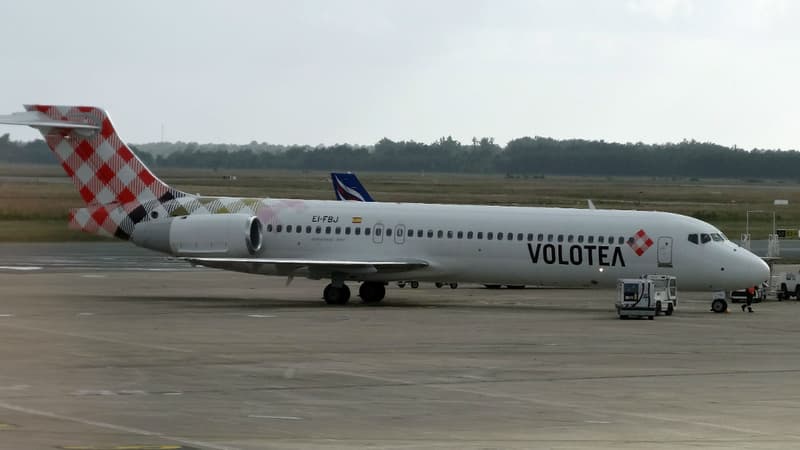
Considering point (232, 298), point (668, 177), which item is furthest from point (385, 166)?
point (232, 298)

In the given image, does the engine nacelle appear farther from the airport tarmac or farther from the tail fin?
the airport tarmac

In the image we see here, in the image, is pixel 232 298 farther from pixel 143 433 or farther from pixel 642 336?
pixel 143 433

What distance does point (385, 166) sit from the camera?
7313 inches

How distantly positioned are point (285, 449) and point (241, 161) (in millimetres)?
174579

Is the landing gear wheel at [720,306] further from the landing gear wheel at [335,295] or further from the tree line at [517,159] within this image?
the tree line at [517,159]

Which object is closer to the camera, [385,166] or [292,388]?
[292,388]

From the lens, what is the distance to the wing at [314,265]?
4225cm

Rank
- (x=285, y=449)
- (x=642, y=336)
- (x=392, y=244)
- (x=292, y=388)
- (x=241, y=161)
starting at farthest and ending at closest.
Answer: (x=241, y=161), (x=392, y=244), (x=642, y=336), (x=292, y=388), (x=285, y=449)

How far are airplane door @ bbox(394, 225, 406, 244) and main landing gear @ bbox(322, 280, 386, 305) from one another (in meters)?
1.64

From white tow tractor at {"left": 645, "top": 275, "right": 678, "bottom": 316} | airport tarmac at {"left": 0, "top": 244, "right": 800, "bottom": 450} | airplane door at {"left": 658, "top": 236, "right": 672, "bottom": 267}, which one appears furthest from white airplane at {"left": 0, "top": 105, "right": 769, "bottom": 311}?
airport tarmac at {"left": 0, "top": 244, "right": 800, "bottom": 450}

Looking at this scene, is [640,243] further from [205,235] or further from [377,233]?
[205,235]

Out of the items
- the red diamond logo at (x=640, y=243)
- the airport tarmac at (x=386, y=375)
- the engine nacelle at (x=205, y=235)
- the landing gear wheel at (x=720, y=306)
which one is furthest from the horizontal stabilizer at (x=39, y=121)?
the landing gear wheel at (x=720, y=306)

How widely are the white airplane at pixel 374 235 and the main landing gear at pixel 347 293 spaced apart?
0.03m

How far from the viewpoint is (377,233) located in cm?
4347
